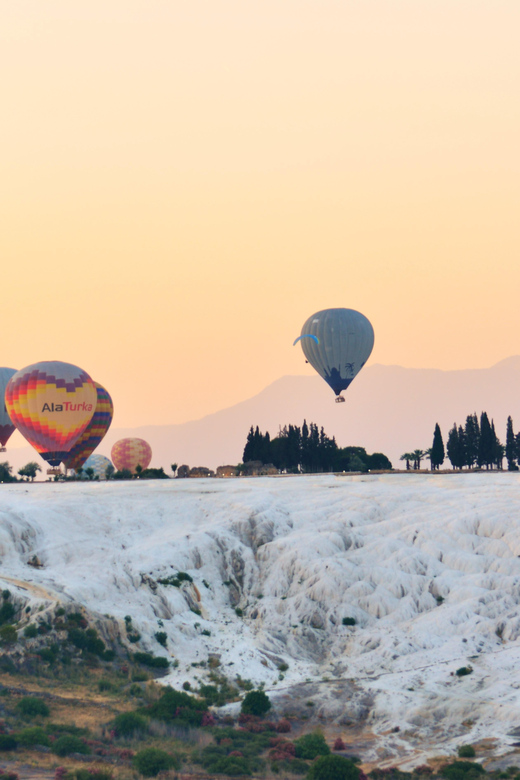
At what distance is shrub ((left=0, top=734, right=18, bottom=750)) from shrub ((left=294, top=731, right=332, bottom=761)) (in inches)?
603

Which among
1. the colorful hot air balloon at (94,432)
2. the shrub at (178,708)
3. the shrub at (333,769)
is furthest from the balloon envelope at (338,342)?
the shrub at (333,769)

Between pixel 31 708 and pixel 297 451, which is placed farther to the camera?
pixel 297 451

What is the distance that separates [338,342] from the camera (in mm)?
115375

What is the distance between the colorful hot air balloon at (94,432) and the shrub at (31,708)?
207ft

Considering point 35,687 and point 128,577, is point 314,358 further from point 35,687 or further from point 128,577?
point 35,687

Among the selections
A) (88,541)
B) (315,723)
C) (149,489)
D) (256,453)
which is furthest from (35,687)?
(256,453)

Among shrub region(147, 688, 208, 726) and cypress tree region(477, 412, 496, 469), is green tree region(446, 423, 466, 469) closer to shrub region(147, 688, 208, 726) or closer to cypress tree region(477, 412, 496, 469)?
cypress tree region(477, 412, 496, 469)

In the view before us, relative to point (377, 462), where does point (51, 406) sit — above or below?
above

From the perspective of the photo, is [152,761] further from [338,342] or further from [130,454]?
[130,454]

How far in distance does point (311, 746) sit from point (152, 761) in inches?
383

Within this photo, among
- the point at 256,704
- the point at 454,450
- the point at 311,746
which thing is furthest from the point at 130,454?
the point at 311,746

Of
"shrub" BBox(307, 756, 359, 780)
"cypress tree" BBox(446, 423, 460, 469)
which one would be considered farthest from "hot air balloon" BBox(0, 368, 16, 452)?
"shrub" BBox(307, 756, 359, 780)

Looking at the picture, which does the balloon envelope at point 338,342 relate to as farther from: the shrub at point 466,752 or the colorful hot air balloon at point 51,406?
the shrub at point 466,752

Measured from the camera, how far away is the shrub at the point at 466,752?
4951cm
